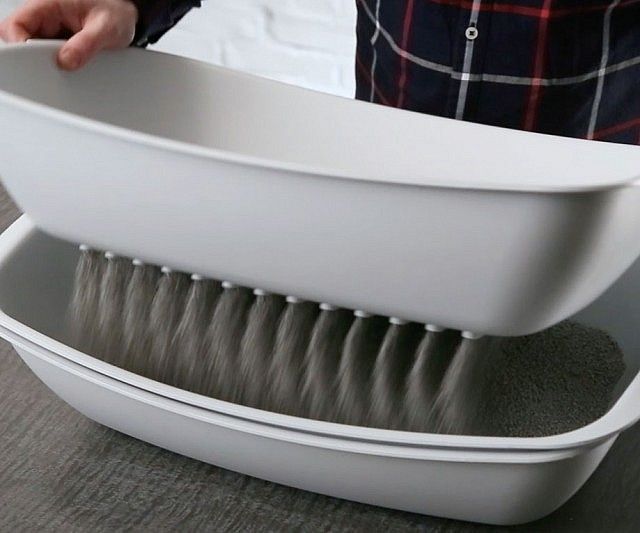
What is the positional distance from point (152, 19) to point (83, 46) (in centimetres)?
10

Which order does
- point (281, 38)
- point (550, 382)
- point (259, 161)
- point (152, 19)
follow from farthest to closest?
point (281, 38), point (152, 19), point (550, 382), point (259, 161)

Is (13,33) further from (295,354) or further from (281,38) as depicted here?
(281,38)

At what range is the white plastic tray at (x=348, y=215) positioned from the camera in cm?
42

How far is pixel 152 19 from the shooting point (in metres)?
0.65

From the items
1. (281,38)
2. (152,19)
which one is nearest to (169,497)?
(152,19)

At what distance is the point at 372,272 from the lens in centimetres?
44

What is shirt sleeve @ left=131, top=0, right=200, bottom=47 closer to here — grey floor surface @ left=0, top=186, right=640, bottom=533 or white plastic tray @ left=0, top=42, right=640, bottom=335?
white plastic tray @ left=0, top=42, right=640, bottom=335

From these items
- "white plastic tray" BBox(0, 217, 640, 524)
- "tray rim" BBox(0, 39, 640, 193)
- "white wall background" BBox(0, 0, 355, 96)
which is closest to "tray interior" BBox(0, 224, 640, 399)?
"white plastic tray" BBox(0, 217, 640, 524)

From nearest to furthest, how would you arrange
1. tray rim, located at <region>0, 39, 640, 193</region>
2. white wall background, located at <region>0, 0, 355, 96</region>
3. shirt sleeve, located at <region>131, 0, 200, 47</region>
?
1. tray rim, located at <region>0, 39, 640, 193</region>
2. shirt sleeve, located at <region>131, 0, 200, 47</region>
3. white wall background, located at <region>0, 0, 355, 96</region>

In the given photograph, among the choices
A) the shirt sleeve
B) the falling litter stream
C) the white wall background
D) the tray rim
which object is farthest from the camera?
the white wall background

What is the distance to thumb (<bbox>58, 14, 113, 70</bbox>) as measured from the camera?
0.57 meters

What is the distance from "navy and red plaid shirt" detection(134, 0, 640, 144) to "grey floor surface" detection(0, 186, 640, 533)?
0.25 metres

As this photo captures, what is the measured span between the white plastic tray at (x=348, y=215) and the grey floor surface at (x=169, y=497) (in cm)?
11

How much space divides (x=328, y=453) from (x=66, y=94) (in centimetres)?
27
